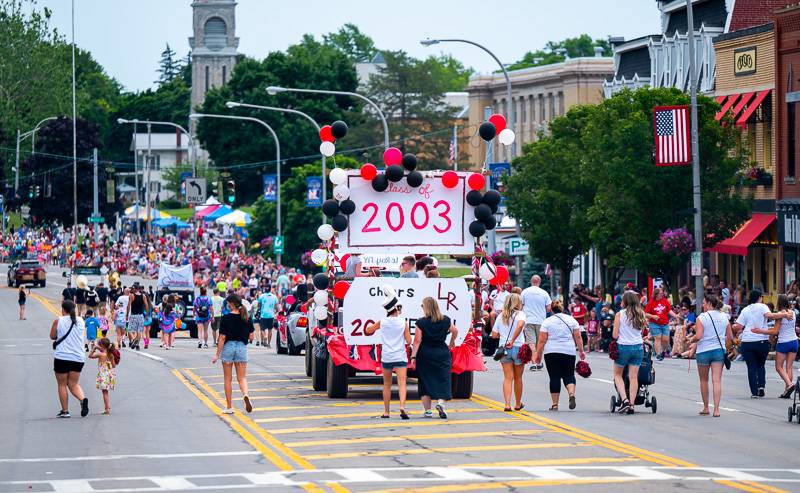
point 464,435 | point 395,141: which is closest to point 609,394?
point 464,435

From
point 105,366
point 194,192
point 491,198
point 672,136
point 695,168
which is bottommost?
point 105,366

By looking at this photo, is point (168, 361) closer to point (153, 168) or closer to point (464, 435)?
point (464, 435)

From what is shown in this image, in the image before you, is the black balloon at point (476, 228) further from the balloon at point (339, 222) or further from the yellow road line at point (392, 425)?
the yellow road line at point (392, 425)

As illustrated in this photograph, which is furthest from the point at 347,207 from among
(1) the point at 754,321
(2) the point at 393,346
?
(1) the point at 754,321

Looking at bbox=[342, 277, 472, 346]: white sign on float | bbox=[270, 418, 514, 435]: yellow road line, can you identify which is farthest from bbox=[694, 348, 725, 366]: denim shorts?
bbox=[342, 277, 472, 346]: white sign on float

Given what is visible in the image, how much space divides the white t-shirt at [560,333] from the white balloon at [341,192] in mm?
4001

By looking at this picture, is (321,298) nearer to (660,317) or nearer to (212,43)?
(660,317)

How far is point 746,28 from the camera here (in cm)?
5044

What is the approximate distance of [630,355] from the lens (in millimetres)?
21359

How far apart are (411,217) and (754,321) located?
5617mm

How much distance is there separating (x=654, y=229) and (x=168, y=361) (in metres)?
15.5

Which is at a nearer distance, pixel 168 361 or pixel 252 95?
pixel 168 361

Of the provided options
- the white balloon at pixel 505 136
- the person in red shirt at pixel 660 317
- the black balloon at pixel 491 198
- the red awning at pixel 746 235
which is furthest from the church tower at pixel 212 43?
the black balloon at pixel 491 198

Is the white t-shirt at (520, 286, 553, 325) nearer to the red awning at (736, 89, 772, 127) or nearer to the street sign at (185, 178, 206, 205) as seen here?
the red awning at (736, 89, 772, 127)
